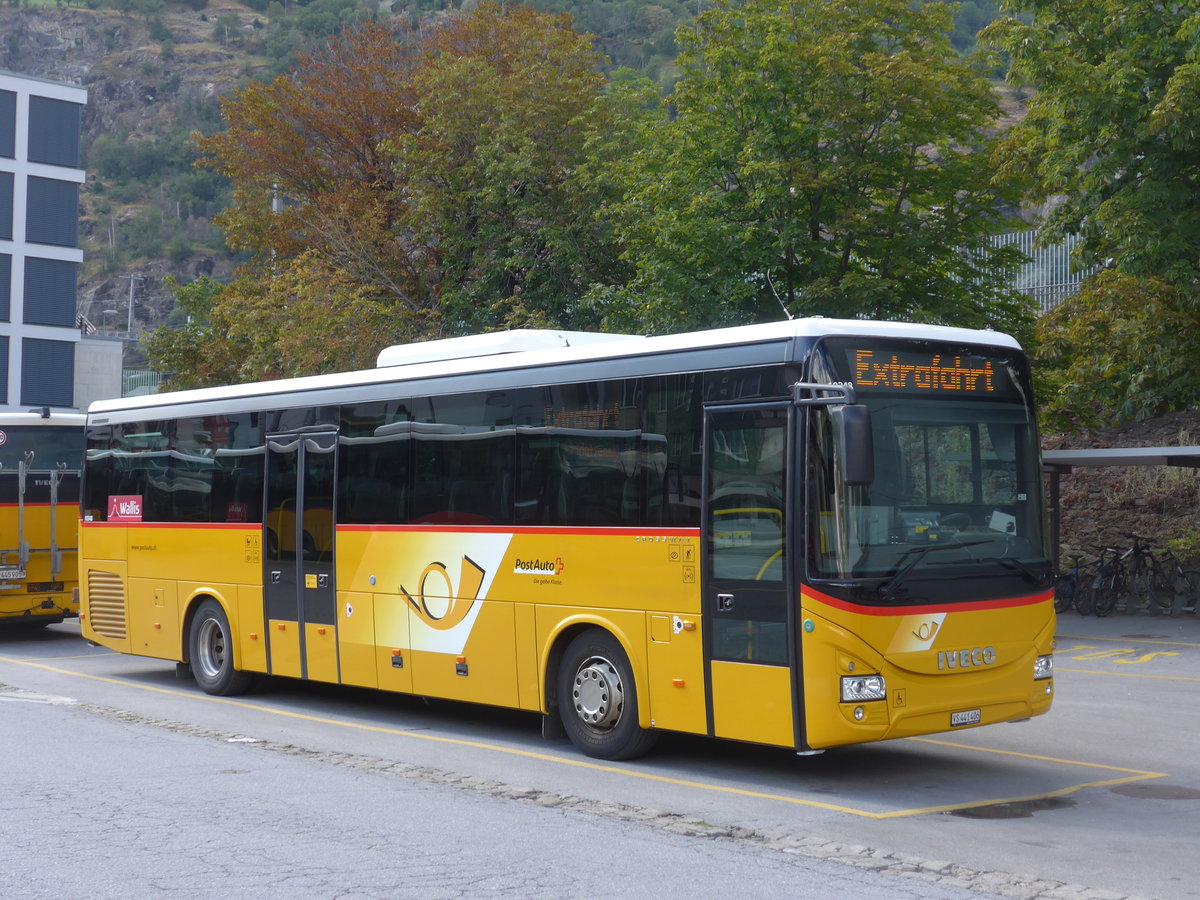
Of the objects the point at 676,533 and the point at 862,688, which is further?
the point at 676,533

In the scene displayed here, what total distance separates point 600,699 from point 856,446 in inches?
125

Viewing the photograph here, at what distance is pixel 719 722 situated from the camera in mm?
9484

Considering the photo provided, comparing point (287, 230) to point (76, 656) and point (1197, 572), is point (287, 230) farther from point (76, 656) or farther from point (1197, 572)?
point (1197, 572)

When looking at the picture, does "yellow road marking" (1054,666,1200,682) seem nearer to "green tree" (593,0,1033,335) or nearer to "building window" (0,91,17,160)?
"green tree" (593,0,1033,335)

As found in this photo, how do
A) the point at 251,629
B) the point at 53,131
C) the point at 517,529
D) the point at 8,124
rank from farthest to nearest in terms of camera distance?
1. the point at 53,131
2. the point at 8,124
3. the point at 251,629
4. the point at 517,529

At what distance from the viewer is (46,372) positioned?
73375 millimetres

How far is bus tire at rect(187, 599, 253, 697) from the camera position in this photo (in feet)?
48.0

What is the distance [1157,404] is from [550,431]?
61.8 feet

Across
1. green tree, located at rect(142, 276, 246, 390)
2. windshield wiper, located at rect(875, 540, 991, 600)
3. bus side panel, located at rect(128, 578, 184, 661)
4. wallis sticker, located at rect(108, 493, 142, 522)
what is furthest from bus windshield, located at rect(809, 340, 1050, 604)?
green tree, located at rect(142, 276, 246, 390)

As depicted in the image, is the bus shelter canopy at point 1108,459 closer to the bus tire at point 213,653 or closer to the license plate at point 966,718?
the license plate at point 966,718

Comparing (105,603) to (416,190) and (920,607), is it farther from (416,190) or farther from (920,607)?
(416,190)

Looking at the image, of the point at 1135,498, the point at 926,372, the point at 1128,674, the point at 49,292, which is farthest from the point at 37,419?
the point at 49,292

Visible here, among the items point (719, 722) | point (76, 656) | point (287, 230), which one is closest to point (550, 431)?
point (719, 722)

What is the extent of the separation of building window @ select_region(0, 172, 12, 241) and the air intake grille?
61.5m
